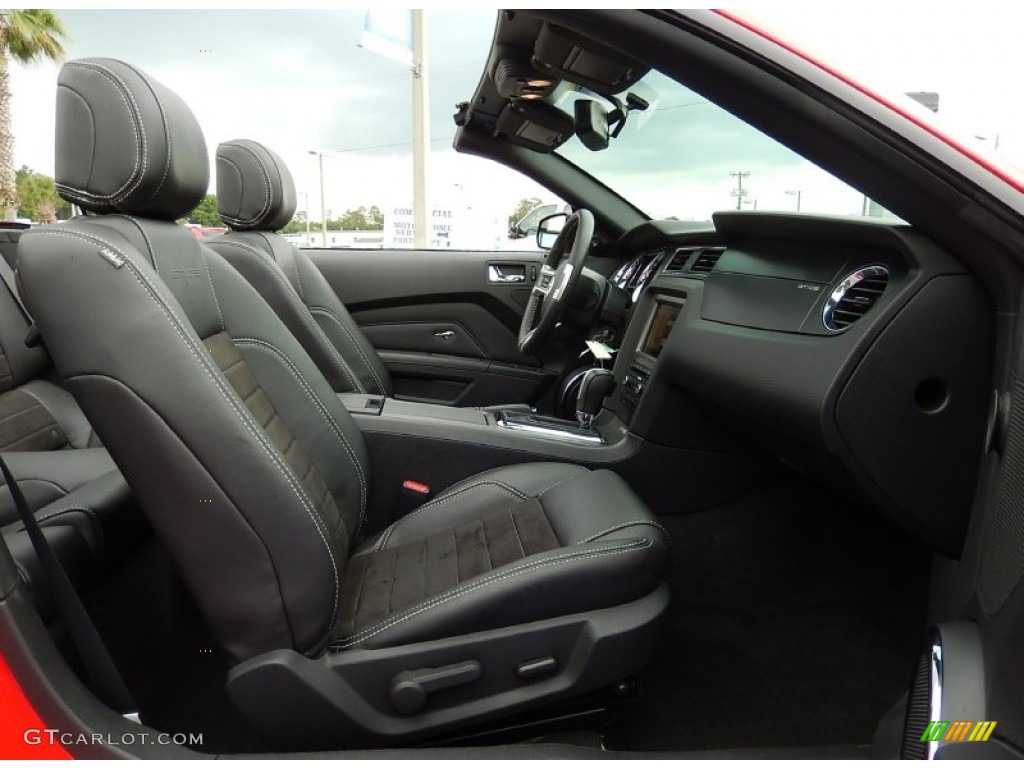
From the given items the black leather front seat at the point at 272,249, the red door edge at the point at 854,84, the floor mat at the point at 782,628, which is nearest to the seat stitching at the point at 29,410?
the black leather front seat at the point at 272,249

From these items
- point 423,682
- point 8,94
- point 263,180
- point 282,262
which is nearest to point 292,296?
point 282,262

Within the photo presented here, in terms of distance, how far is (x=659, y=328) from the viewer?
2.03 meters

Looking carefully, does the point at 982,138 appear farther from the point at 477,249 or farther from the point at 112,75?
the point at 477,249

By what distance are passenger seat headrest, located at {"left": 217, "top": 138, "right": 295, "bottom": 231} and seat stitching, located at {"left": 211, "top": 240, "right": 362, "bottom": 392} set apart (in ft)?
0.61

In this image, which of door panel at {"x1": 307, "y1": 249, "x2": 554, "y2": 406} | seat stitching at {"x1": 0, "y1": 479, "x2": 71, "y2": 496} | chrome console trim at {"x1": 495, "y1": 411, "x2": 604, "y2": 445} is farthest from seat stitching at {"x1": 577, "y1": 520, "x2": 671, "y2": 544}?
door panel at {"x1": 307, "y1": 249, "x2": 554, "y2": 406}

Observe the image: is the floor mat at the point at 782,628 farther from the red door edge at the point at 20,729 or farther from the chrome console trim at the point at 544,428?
the red door edge at the point at 20,729

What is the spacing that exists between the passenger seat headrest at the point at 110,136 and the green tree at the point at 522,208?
6.88 ft

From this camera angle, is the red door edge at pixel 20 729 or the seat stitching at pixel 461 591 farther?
the seat stitching at pixel 461 591

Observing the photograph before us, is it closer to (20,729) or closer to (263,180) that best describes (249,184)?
(263,180)

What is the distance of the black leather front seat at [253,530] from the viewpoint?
3.32ft

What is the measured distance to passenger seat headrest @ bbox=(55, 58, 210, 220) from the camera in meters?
1.12

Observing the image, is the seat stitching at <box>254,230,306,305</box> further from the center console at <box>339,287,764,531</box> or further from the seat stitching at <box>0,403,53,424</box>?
the seat stitching at <box>0,403,53,424</box>

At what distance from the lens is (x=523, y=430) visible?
194 cm

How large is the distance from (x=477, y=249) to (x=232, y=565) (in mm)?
2516
